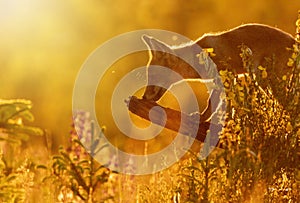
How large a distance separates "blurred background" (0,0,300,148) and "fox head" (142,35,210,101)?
10765 mm

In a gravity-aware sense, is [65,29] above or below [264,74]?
above

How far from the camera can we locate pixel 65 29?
966 inches

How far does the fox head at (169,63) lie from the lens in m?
8.66

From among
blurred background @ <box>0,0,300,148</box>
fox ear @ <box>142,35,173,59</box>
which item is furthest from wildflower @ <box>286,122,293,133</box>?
blurred background @ <box>0,0,300,148</box>

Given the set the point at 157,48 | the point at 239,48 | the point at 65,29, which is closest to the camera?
the point at 239,48

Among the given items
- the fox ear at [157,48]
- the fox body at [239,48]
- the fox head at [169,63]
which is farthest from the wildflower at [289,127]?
the fox ear at [157,48]

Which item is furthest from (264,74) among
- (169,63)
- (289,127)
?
(169,63)

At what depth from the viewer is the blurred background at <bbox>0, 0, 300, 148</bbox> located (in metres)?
20.7

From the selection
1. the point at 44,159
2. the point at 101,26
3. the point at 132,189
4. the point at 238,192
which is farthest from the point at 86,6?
the point at 238,192

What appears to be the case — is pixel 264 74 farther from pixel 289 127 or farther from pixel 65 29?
pixel 65 29

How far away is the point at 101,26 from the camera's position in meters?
22.8

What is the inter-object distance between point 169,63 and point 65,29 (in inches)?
621

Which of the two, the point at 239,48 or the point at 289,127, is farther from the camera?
the point at 239,48

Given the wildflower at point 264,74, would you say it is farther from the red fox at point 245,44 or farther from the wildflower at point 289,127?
the red fox at point 245,44
